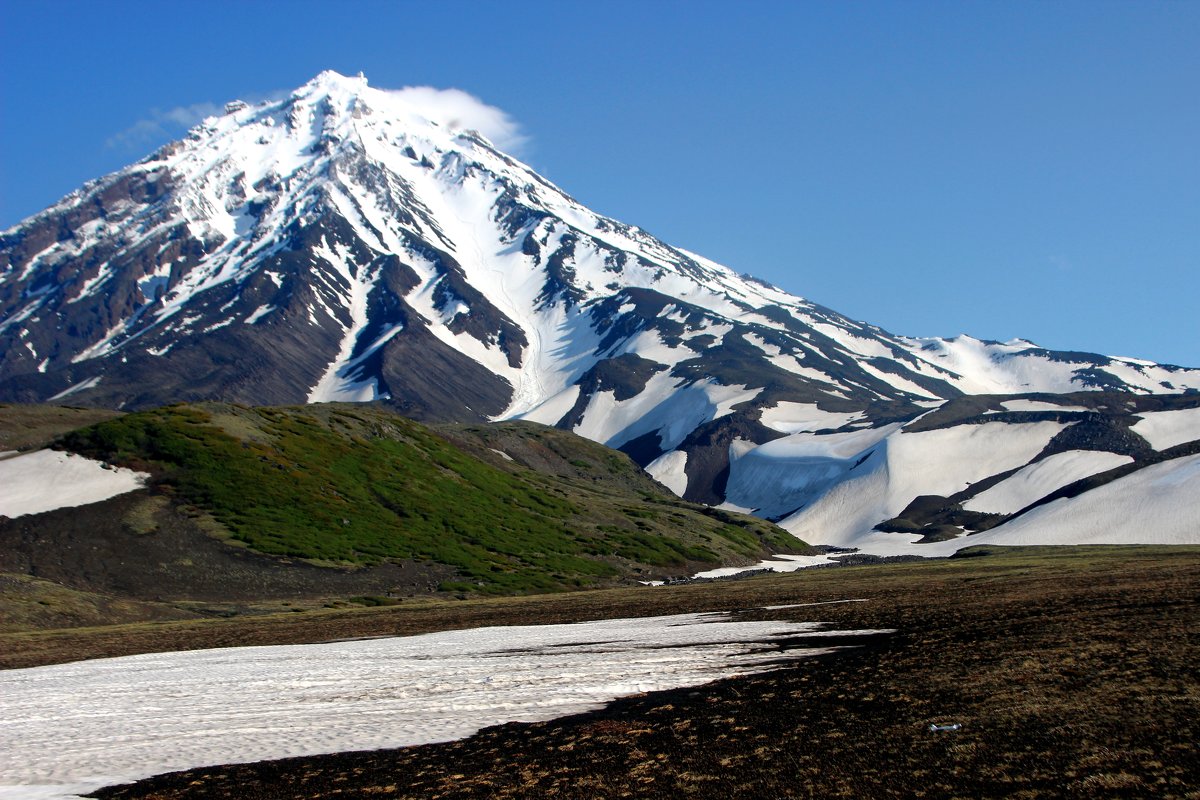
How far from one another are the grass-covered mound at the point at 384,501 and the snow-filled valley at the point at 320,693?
198ft

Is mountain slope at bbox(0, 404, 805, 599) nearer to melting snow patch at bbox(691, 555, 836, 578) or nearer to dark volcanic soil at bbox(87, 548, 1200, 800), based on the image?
melting snow patch at bbox(691, 555, 836, 578)

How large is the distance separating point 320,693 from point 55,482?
292 ft

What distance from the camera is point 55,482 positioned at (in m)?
106

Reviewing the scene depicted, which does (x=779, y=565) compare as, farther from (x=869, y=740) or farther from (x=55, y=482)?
(x=869, y=740)

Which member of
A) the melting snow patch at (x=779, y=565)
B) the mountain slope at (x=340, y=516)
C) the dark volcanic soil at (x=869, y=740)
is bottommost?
the melting snow patch at (x=779, y=565)

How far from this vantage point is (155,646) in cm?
5531

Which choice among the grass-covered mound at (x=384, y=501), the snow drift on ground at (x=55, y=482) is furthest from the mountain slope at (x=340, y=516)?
the snow drift on ground at (x=55, y=482)

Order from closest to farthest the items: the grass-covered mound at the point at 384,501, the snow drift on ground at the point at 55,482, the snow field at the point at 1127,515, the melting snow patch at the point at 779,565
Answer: the snow drift on ground at the point at 55,482 → the grass-covered mound at the point at 384,501 → the melting snow patch at the point at 779,565 → the snow field at the point at 1127,515

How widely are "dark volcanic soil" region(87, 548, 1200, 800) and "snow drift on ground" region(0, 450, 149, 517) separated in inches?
3640

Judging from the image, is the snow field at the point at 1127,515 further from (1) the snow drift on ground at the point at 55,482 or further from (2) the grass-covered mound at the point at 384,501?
(1) the snow drift on ground at the point at 55,482

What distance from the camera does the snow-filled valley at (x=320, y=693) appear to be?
23.6 meters

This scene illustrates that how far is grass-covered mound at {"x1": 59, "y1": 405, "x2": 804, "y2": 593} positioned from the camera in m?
110

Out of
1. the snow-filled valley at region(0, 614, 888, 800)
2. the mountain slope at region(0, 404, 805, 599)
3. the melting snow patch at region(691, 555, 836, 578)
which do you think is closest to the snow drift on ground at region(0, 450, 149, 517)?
the mountain slope at region(0, 404, 805, 599)

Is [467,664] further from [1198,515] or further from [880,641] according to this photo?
[1198,515]
